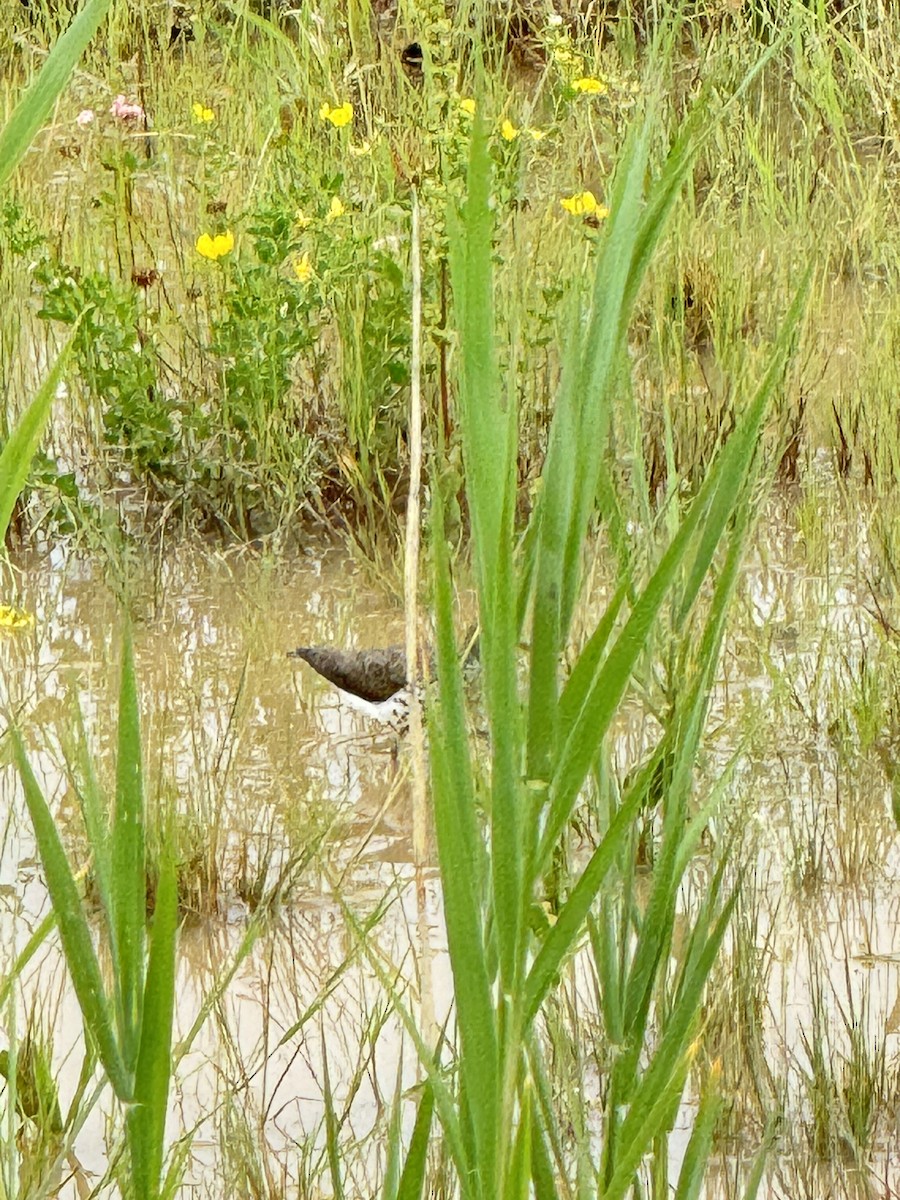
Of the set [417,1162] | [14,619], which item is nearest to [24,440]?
[417,1162]

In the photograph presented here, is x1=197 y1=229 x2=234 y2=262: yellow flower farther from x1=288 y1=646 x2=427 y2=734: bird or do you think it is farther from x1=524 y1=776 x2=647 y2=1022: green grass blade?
x1=524 y1=776 x2=647 y2=1022: green grass blade

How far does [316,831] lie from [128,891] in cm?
135

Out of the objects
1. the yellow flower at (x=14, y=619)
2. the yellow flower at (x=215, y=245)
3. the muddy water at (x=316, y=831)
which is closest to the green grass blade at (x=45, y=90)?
the muddy water at (x=316, y=831)

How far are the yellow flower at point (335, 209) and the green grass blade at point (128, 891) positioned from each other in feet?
8.49

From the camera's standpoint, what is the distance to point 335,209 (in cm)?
332

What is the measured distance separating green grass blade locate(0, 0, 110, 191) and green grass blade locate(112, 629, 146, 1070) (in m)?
0.25

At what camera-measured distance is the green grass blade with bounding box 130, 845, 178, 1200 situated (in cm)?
84

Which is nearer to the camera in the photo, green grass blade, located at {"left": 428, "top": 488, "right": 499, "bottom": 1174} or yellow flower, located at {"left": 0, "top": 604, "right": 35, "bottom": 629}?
green grass blade, located at {"left": 428, "top": 488, "right": 499, "bottom": 1174}

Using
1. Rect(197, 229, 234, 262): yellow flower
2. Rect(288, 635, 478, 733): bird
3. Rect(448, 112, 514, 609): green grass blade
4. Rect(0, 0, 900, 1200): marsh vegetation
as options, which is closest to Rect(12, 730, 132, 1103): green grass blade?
Rect(0, 0, 900, 1200): marsh vegetation

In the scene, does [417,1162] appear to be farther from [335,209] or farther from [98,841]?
[335,209]

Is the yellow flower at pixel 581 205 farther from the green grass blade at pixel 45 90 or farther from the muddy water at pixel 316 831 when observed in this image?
the green grass blade at pixel 45 90

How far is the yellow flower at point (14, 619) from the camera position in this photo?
253cm

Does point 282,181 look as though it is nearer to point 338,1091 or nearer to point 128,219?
point 128,219

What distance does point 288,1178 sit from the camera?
164 centimetres
